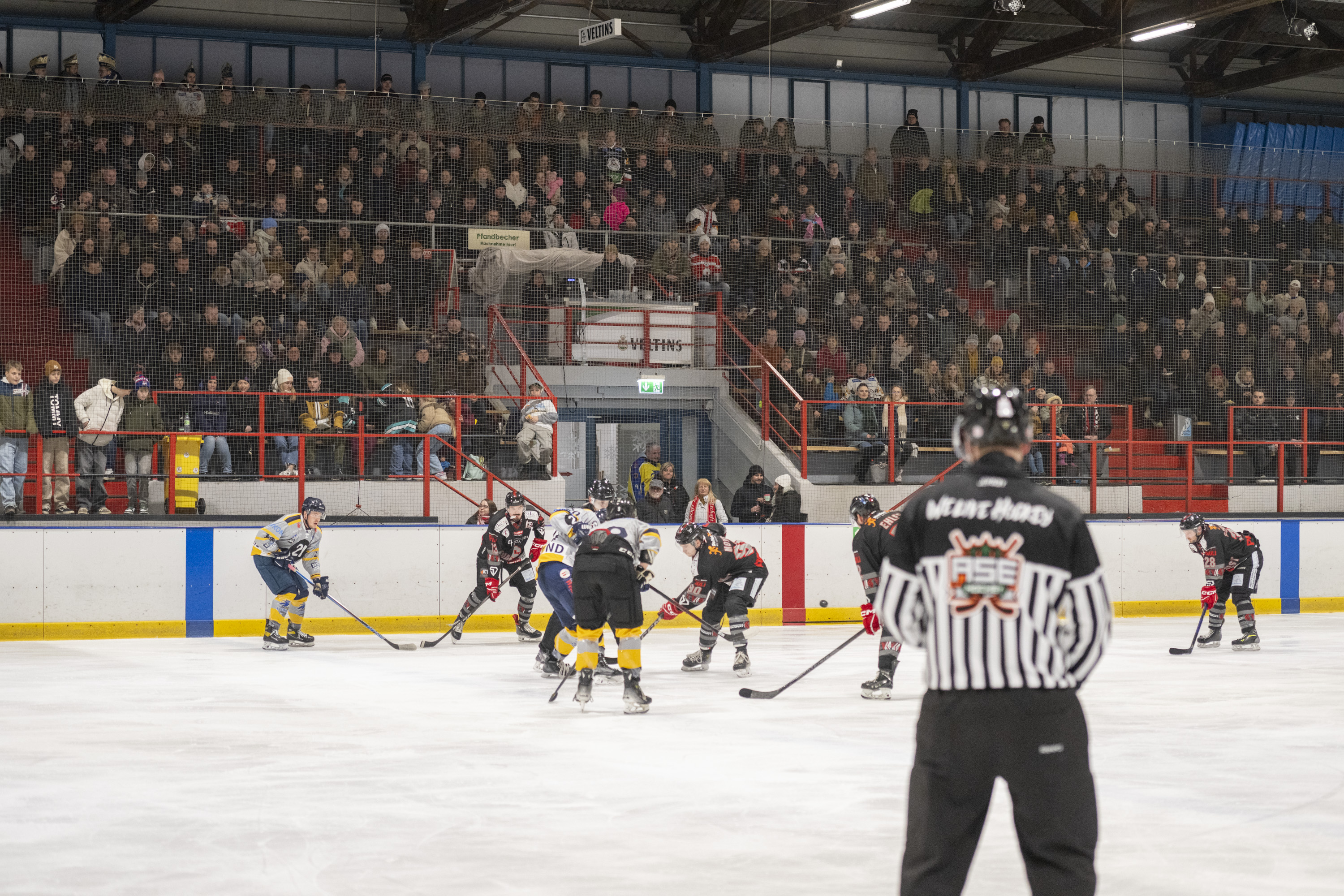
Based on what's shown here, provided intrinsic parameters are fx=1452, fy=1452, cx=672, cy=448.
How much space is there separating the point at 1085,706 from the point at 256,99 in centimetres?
970

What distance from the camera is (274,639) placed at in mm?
11500

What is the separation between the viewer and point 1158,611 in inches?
571

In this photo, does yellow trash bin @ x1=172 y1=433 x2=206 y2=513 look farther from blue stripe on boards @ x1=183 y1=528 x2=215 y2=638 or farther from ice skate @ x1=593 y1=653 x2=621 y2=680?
ice skate @ x1=593 y1=653 x2=621 y2=680

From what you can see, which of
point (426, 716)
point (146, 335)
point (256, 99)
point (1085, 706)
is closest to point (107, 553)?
point (146, 335)

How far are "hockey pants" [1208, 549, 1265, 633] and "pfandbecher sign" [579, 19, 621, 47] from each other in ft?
26.8

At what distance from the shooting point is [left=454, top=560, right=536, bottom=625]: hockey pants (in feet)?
36.9

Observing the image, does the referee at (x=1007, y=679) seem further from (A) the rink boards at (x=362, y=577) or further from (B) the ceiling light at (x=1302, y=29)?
(B) the ceiling light at (x=1302, y=29)

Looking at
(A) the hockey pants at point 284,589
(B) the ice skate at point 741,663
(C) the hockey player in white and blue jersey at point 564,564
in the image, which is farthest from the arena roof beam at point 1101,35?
(A) the hockey pants at point 284,589

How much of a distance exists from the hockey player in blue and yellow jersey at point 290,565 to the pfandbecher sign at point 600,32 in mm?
6514

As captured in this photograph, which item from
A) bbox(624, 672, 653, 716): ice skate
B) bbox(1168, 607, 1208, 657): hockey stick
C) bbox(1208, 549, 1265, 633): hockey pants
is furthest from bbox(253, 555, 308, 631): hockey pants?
bbox(1208, 549, 1265, 633): hockey pants

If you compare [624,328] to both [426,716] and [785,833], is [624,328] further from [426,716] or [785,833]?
[785,833]

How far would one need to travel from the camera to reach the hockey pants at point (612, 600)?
310 inches

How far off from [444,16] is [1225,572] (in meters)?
11.9

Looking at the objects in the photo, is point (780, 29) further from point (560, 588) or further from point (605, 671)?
point (560, 588)
